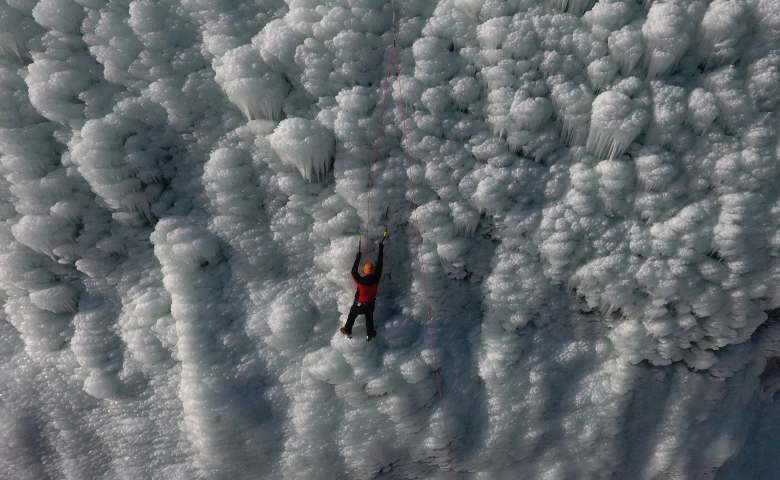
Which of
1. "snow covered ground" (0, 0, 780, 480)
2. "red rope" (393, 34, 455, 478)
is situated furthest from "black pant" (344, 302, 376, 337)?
"red rope" (393, 34, 455, 478)

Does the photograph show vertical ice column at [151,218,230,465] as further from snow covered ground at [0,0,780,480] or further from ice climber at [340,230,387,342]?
ice climber at [340,230,387,342]

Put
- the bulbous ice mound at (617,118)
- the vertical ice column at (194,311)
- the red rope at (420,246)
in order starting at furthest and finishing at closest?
the vertical ice column at (194,311) < the red rope at (420,246) < the bulbous ice mound at (617,118)

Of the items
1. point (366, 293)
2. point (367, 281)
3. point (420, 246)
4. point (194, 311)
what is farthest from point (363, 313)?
point (194, 311)

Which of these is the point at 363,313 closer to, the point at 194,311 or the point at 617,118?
the point at 194,311

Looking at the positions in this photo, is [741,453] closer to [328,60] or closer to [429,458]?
[429,458]

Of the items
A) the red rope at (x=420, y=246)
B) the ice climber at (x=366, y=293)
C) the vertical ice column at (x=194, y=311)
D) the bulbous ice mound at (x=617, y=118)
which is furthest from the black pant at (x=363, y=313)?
the bulbous ice mound at (x=617, y=118)

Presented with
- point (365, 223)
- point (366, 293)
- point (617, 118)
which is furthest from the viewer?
point (365, 223)

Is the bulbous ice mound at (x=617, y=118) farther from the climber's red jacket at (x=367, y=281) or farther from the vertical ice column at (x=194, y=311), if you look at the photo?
the vertical ice column at (x=194, y=311)
